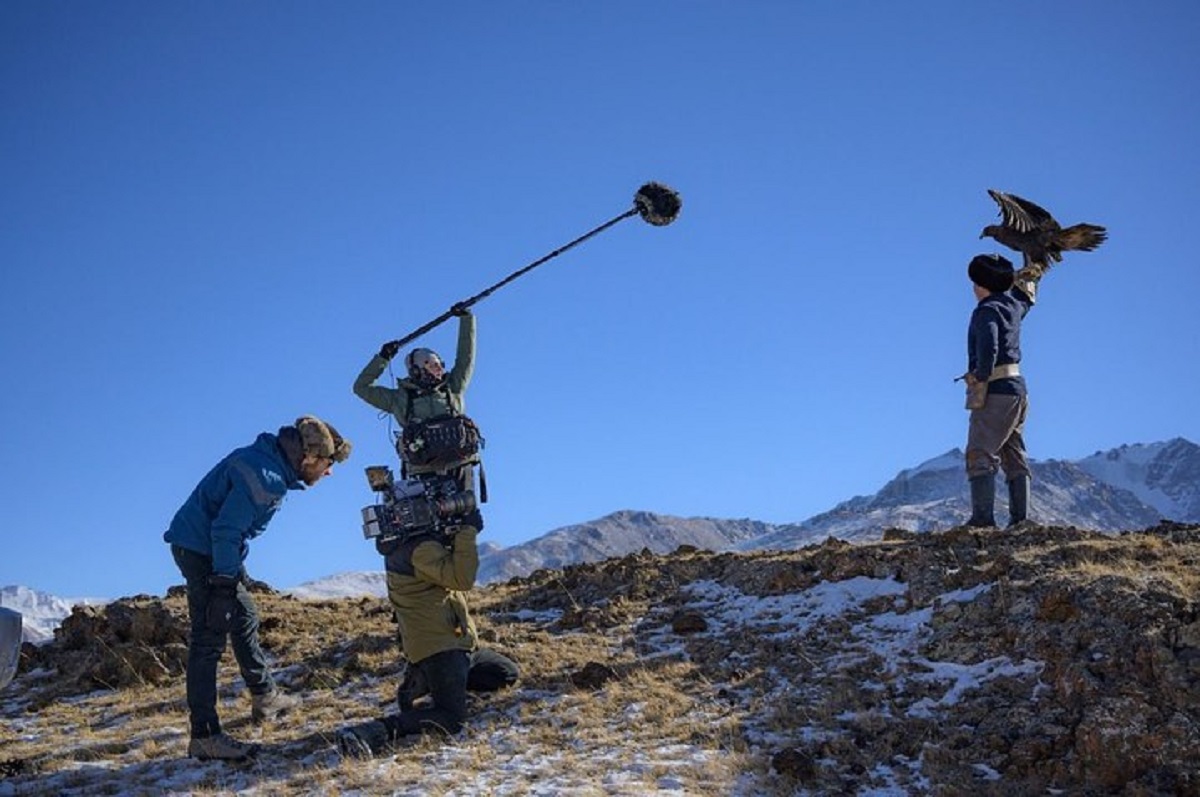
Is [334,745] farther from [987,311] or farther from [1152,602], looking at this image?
[987,311]

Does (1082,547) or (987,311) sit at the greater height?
(987,311)

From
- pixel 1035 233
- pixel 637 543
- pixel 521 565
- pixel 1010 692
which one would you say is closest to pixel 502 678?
pixel 1010 692

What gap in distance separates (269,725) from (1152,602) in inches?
271

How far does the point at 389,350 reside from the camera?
9.72 m

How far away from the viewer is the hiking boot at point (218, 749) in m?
7.38

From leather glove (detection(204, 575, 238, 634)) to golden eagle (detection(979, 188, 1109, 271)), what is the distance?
9011 mm

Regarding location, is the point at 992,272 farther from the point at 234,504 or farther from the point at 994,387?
the point at 234,504

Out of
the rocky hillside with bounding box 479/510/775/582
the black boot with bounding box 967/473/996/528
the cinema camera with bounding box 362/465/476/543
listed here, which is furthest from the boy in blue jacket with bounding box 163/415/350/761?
the rocky hillside with bounding box 479/510/775/582

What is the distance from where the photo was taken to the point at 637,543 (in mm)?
142375

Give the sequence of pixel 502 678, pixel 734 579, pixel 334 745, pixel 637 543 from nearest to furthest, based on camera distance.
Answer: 1. pixel 334 745
2. pixel 502 678
3. pixel 734 579
4. pixel 637 543

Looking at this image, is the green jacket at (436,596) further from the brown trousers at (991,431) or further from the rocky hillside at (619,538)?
the rocky hillside at (619,538)

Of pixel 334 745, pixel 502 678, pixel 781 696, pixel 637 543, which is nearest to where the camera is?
pixel 334 745

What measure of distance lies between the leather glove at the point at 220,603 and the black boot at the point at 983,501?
7555mm

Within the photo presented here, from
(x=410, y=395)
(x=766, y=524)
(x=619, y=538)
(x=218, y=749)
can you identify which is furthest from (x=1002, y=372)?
(x=766, y=524)
